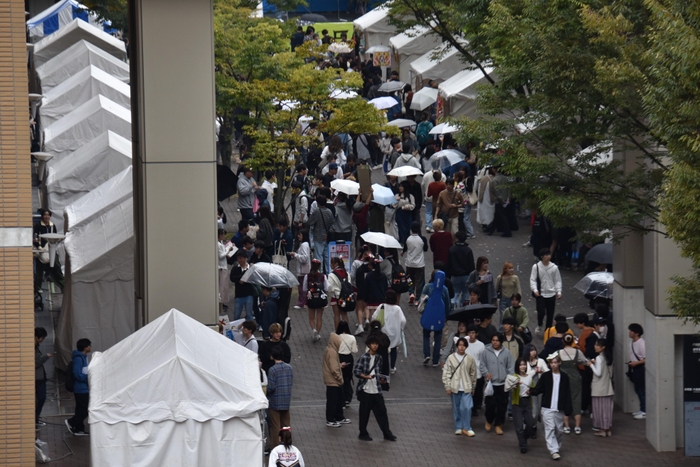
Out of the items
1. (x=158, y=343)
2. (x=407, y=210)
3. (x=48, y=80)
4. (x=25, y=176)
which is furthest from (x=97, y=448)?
(x=48, y=80)

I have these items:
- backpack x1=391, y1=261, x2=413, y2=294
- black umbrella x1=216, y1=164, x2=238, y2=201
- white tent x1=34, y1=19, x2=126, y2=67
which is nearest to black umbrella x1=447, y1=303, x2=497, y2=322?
backpack x1=391, y1=261, x2=413, y2=294

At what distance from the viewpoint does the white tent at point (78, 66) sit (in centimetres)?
3256

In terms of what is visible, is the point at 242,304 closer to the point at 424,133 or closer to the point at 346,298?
the point at 346,298

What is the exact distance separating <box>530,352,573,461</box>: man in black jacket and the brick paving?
0.26m

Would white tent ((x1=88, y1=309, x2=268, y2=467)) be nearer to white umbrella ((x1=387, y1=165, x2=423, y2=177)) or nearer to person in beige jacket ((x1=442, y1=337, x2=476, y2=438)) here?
person in beige jacket ((x1=442, y1=337, x2=476, y2=438))

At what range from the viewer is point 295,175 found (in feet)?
86.0

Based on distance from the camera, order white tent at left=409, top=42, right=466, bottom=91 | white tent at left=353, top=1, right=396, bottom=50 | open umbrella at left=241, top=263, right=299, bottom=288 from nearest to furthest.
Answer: open umbrella at left=241, top=263, right=299, bottom=288 < white tent at left=409, top=42, right=466, bottom=91 < white tent at left=353, top=1, right=396, bottom=50

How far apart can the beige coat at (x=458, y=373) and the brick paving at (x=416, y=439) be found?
776 mm

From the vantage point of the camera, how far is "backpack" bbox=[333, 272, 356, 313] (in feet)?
62.2

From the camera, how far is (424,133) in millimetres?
32969

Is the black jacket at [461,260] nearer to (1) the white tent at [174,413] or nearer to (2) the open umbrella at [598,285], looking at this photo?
(2) the open umbrella at [598,285]

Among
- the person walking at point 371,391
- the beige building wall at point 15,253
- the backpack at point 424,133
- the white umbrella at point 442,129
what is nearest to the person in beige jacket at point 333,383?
the person walking at point 371,391

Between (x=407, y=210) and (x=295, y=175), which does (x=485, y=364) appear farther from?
(x=295, y=175)

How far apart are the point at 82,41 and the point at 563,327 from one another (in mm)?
22249
